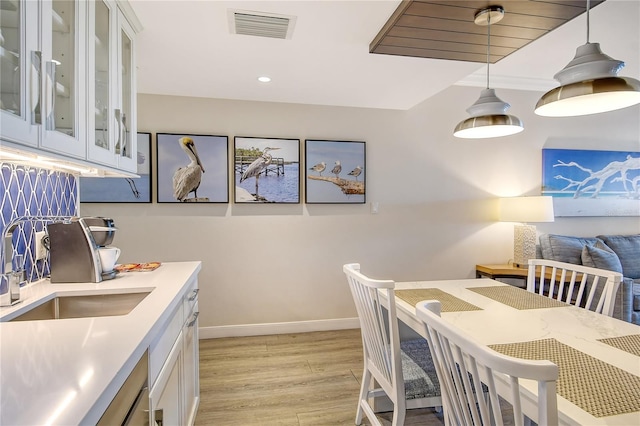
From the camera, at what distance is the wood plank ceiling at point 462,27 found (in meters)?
1.59

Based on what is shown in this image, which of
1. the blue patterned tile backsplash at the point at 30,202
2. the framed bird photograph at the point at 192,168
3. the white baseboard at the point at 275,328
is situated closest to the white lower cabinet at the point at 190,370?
the blue patterned tile backsplash at the point at 30,202

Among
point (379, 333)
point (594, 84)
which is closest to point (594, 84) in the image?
point (594, 84)

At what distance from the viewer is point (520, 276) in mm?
3246

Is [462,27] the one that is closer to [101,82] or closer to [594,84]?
[594,84]

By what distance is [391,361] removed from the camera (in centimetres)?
149

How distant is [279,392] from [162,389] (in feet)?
4.23

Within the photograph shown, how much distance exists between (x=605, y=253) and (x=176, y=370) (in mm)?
3785

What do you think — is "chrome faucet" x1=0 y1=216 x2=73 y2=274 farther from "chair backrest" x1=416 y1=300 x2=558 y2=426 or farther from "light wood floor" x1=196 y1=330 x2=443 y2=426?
"chair backrest" x1=416 y1=300 x2=558 y2=426

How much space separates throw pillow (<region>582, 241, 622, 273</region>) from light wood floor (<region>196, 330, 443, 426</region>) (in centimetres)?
235

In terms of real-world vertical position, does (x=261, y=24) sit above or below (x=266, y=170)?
above

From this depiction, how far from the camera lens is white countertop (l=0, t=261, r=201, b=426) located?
579 mm

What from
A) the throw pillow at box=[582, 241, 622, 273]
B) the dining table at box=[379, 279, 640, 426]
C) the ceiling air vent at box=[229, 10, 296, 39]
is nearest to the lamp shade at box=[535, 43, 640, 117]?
the dining table at box=[379, 279, 640, 426]

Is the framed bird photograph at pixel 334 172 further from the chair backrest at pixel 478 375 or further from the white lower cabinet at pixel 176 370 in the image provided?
the chair backrest at pixel 478 375

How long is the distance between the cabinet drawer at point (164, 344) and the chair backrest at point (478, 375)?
85 centimetres
